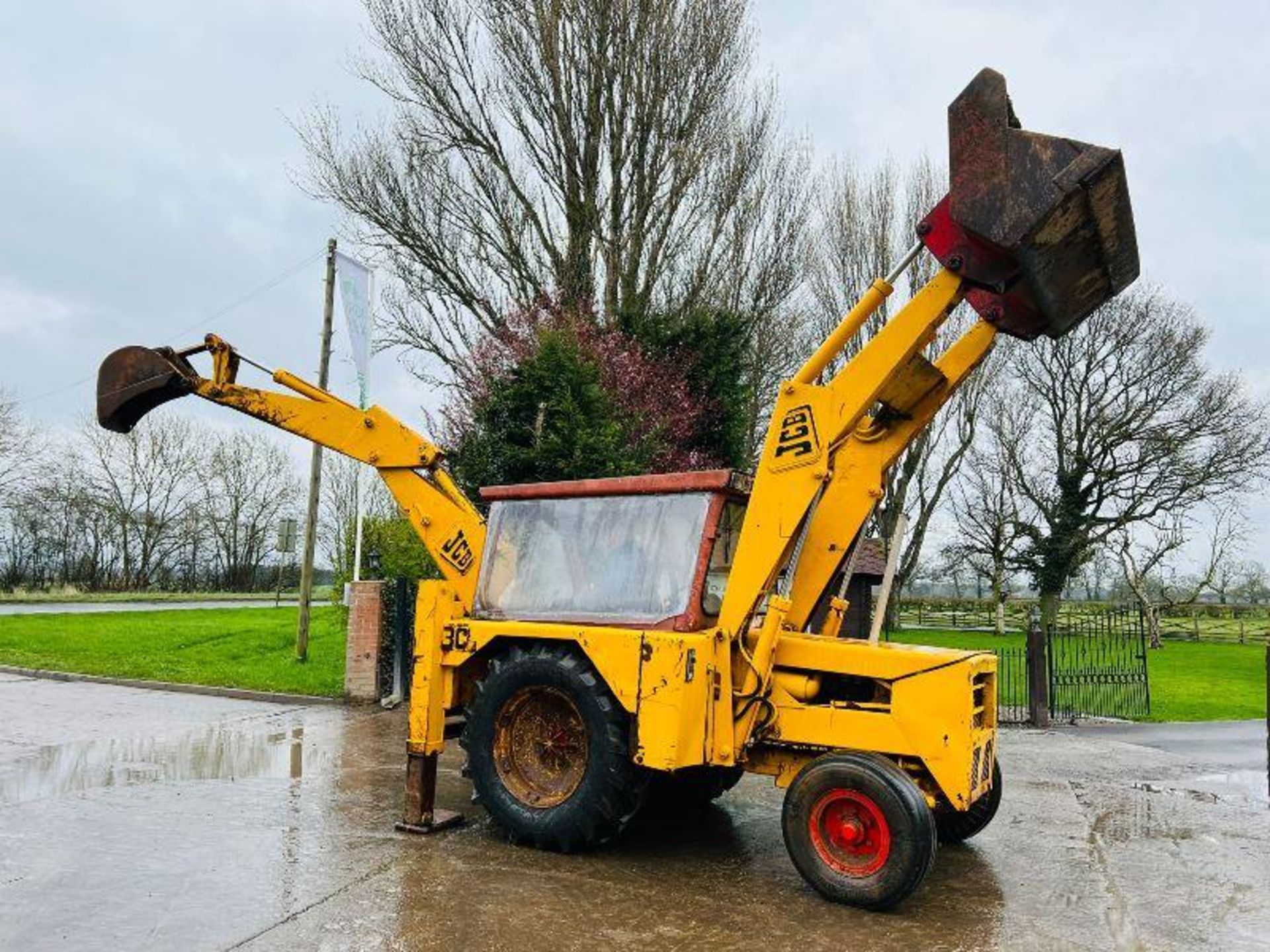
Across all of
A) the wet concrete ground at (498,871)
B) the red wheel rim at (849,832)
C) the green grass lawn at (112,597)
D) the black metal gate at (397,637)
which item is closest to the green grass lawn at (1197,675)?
the wet concrete ground at (498,871)

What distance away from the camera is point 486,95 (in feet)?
61.1

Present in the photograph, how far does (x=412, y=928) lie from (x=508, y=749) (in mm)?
1708

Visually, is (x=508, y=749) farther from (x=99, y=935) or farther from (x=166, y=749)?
(x=166, y=749)

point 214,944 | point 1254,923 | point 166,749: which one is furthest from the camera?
point 166,749

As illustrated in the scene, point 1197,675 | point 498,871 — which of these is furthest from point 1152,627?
point 498,871

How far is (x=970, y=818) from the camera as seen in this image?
6.64 metres

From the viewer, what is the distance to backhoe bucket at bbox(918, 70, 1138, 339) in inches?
194

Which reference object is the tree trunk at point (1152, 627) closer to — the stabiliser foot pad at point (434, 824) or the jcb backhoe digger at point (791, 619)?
the jcb backhoe digger at point (791, 619)

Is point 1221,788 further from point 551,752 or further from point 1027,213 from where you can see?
point 1027,213

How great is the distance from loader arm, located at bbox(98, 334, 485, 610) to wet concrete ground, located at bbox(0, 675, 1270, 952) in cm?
202

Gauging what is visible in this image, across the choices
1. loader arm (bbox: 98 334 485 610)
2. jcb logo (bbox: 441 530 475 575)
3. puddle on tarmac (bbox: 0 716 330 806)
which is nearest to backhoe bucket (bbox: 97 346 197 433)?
loader arm (bbox: 98 334 485 610)

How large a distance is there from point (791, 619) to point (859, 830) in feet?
4.79

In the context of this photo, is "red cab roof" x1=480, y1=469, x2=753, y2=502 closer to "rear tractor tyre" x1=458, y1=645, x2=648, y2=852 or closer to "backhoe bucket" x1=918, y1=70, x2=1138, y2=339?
"rear tractor tyre" x1=458, y1=645, x2=648, y2=852

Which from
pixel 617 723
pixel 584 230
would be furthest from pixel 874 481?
pixel 584 230
